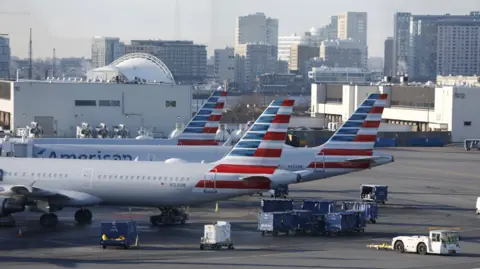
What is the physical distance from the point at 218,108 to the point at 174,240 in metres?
37.4

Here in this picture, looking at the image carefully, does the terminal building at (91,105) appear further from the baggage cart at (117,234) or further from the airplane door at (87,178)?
the baggage cart at (117,234)

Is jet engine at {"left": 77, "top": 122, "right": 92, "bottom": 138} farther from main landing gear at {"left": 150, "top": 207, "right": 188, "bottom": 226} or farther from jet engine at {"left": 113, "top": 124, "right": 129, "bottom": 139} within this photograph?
main landing gear at {"left": 150, "top": 207, "right": 188, "bottom": 226}

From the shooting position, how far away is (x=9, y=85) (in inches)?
5172

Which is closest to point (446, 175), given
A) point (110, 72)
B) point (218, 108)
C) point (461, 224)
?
point (218, 108)

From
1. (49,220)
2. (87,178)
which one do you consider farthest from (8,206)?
(87,178)

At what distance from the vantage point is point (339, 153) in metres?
78.9

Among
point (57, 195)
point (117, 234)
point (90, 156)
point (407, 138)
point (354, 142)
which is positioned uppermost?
point (354, 142)

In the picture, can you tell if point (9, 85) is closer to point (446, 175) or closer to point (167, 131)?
point (167, 131)

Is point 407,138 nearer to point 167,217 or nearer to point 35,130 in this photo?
point 35,130

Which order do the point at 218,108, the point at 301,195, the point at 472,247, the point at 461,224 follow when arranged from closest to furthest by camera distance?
the point at 472,247 < the point at 461,224 < the point at 301,195 < the point at 218,108

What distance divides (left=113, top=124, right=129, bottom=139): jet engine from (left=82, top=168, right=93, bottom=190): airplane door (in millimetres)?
59986

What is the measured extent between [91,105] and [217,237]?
251 ft

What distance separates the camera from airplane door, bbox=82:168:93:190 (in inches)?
2509

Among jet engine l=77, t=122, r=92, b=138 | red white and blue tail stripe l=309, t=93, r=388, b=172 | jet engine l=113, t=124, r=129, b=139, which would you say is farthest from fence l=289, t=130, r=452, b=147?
red white and blue tail stripe l=309, t=93, r=388, b=172
